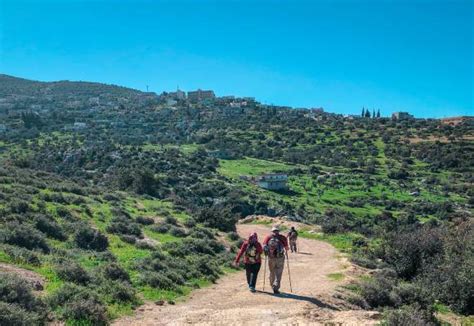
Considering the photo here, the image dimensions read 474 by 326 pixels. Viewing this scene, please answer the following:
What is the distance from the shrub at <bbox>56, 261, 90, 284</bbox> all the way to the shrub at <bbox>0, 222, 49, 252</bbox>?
3839mm

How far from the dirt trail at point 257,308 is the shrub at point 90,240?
214 inches

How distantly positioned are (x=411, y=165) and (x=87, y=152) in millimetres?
56842

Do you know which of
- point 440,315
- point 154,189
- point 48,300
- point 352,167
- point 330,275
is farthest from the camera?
point 352,167

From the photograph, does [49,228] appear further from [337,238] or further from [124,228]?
[337,238]

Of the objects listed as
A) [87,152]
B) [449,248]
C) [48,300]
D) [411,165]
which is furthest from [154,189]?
[411,165]

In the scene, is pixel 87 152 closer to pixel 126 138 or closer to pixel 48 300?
pixel 126 138

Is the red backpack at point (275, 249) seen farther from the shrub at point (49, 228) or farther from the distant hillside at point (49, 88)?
the distant hillside at point (49, 88)

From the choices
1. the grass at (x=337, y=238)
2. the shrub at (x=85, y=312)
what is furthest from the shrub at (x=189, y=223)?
the shrub at (x=85, y=312)

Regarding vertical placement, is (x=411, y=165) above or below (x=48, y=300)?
above

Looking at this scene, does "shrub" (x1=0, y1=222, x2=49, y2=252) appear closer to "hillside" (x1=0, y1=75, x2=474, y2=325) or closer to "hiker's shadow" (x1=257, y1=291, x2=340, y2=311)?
"hillside" (x1=0, y1=75, x2=474, y2=325)

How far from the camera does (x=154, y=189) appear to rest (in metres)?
50.5

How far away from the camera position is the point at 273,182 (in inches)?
2648

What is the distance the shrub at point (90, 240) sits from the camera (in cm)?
1803

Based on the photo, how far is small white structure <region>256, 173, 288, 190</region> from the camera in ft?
220
